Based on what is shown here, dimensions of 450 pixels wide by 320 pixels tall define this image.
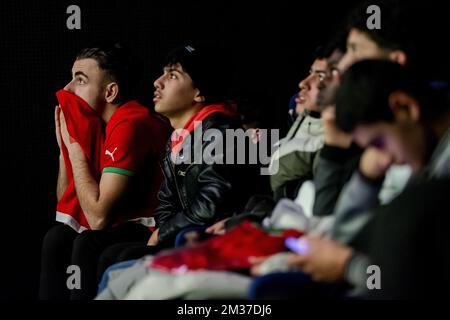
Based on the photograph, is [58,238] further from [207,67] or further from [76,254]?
[207,67]

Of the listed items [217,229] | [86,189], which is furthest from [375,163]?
[86,189]

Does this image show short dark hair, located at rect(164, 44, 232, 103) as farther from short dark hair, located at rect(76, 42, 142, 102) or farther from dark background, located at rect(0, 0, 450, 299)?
dark background, located at rect(0, 0, 450, 299)

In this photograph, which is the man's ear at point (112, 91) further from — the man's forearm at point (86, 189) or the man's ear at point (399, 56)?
the man's ear at point (399, 56)

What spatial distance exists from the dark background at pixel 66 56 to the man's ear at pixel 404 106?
1.80m

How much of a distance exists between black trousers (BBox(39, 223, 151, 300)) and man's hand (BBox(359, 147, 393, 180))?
1.40 meters

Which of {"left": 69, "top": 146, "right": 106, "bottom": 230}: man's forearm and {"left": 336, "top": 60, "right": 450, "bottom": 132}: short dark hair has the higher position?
{"left": 69, "top": 146, "right": 106, "bottom": 230}: man's forearm

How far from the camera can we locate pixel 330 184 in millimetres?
2250

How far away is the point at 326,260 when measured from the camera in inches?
71.0

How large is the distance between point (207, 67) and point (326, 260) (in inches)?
59.9

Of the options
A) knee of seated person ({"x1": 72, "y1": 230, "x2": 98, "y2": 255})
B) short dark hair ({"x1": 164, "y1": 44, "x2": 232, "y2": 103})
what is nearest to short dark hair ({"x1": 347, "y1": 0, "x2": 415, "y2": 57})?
short dark hair ({"x1": 164, "y1": 44, "x2": 232, "y2": 103})

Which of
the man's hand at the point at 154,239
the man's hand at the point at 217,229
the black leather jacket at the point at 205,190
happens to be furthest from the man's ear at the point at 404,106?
the man's hand at the point at 154,239

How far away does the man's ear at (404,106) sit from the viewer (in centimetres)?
184

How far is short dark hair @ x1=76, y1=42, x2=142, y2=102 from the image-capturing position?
3.55 meters

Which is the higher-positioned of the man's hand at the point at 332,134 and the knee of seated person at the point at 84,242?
the man's hand at the point at 332,134
